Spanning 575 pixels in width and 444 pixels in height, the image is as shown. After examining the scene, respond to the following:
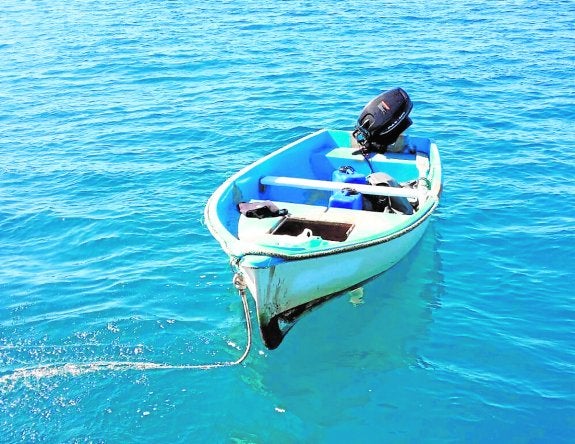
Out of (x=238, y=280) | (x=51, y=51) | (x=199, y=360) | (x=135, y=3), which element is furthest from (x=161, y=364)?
(x=135, y=3)

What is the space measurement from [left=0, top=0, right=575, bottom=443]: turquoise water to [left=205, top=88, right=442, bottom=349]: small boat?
834 mm

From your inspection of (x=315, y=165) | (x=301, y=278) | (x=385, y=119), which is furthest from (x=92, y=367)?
(x=385, y=119)

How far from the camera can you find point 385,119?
10805 mm

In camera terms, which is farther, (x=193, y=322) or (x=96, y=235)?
(x=96, y=235)

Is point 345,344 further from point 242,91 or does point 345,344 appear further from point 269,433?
point 242,91

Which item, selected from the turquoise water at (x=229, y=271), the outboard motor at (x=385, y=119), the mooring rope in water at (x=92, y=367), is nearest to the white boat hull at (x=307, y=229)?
the outboard motor at (x=385, y=119)

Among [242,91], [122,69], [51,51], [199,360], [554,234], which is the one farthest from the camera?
[51,51]

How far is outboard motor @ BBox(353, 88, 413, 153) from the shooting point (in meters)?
10.8

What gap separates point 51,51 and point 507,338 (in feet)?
58.8

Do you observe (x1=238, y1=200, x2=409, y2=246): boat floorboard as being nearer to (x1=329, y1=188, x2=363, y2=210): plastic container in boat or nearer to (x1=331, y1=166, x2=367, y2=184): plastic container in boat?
(x1=329, y1=188, x2=363, y2=210): plastic container in boat

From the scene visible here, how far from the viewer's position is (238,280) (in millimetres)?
7309

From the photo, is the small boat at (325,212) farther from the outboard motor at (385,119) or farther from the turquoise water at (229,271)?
the turquoise water at (229,271)

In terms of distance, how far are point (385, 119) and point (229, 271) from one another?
141 inches

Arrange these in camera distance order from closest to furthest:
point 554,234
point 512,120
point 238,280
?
point 238,280, point 554,234, point 512,120
